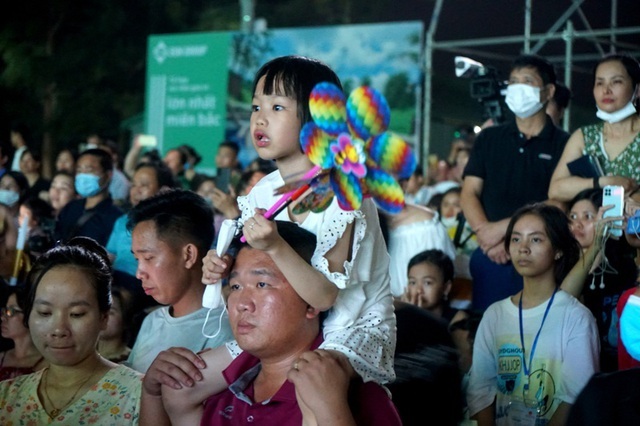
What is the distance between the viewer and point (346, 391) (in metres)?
2.72

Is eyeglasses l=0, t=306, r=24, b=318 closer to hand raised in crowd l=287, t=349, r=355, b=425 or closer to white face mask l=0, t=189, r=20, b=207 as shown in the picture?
hand raised in crowd l=287, t=349, r=355, b=425

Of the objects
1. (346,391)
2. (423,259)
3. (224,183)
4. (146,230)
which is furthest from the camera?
(224,183)

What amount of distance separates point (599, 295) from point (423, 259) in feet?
3.76

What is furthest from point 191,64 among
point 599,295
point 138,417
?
point 138,417

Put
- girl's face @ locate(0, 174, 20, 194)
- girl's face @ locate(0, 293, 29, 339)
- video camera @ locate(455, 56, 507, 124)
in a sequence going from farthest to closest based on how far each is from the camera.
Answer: girl's face @ locate(0, 174, 20, 194) → video camera @ locate(455, 56, 507, 124) → girl's face @ locate(0, 293, 29, 339)

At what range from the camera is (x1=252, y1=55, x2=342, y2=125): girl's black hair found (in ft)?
10.00

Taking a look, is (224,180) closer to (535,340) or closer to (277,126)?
(535,340)

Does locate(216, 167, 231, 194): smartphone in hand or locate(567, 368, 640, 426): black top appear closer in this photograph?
locate(567, 368, 640, 426): black top

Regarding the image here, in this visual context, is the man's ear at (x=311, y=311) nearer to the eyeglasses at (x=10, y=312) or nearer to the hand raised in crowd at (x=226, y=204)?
the eyeglasses at (x=10, y=312)

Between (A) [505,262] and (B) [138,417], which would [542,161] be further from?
(B) [138,417]

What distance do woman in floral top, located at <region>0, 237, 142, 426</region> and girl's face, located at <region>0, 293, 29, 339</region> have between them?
97 cm

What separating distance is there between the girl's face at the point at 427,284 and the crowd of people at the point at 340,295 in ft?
0.04

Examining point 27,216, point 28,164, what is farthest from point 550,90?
point 28,164

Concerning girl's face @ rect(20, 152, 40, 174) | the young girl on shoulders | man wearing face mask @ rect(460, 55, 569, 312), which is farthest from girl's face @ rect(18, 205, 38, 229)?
the young girl on shoulders
